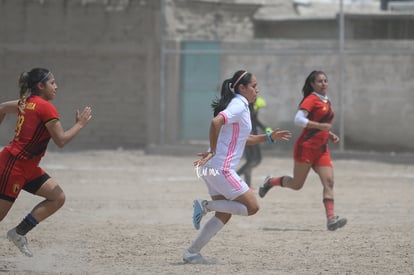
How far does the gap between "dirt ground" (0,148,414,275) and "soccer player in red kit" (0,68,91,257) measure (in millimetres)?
528

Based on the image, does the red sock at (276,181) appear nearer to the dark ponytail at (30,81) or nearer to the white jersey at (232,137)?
the white jersey at (232,137)

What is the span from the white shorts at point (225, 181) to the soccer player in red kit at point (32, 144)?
43.4 inches

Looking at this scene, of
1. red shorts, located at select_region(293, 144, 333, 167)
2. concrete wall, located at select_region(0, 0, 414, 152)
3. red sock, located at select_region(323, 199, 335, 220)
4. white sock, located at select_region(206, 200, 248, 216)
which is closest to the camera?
white sock, located at select_region(206, 200, 248, 216)

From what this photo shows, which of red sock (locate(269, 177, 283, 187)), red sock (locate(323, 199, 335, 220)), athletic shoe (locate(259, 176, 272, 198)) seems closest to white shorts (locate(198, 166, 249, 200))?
red sock (locate(323, 199, 335, 220))

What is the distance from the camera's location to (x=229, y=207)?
294 inches

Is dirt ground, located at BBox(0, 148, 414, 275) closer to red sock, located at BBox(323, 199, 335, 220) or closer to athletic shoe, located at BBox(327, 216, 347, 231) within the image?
athletic shoe, located at BBox(327, 216, 347, 231)

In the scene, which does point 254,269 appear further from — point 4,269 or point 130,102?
point 130,102

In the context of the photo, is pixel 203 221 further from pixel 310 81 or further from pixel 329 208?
Result: pixel 310 81

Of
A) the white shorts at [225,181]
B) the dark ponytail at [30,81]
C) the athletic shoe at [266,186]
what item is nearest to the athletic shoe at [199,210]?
the white shorts at [225,181]

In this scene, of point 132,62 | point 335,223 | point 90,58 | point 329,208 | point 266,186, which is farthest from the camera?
point 90,58

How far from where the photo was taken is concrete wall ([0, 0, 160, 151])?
66.2 feet

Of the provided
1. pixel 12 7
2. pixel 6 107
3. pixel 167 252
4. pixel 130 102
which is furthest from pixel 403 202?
pixel 12 7

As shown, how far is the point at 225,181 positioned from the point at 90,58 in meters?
13.6

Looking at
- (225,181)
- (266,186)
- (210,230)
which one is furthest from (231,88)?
(266,186)
